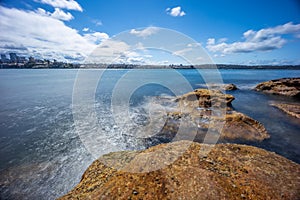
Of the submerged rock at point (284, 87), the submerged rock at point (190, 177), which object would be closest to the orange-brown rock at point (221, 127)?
the submerged rock at point (190, 177)

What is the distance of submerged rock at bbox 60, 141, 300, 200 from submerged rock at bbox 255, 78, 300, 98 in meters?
26.6

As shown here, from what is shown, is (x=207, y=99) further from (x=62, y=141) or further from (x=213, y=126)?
(x=62, y=141)

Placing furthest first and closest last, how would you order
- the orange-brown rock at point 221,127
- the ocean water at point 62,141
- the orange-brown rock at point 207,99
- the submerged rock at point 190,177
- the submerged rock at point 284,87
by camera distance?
1. the submerged rock at point 284,87
2. the orange-brown rock at point 207,99
3. the orange-brown rock at point 221,127
4. the ocean water at point 62,141
5. the submerged rock at point 190,177

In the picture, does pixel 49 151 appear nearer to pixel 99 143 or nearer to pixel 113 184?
pixel 99 143

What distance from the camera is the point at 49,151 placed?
318 inches

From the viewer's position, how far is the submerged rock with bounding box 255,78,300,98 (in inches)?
926

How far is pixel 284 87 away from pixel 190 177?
32.9 m

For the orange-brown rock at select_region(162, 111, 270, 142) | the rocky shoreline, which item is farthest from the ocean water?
the rocky shoreline

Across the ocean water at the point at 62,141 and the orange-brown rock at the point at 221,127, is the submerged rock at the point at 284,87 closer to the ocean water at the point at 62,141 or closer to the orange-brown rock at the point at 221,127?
the ocean water at the point at 62,141

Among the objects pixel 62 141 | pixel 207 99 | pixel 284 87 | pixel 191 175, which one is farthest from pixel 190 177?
pixel 284 87

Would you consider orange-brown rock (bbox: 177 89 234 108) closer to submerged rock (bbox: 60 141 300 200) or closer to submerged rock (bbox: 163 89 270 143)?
submerged rock (bbox: 163 89 270 143)

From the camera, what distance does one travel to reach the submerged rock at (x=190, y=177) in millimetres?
3654

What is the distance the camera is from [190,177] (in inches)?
161

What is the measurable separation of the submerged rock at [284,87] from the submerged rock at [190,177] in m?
26.6
